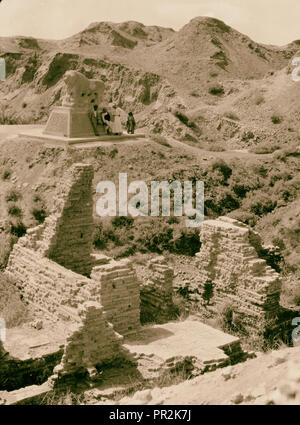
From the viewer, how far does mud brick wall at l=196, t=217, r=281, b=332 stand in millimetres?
12383

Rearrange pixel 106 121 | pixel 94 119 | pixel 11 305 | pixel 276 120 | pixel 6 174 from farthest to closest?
pixel 276 120, pixel 106 121, pixel 94 119, pixel 6 174, pixel 11 305

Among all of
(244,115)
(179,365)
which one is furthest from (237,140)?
(179,365)

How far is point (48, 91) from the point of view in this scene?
156ft

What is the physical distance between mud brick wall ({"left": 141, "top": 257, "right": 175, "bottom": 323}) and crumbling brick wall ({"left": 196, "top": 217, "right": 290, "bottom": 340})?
87 centimetres

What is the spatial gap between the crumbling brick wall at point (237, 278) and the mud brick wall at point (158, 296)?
2.86ft

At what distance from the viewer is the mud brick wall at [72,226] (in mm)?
12680

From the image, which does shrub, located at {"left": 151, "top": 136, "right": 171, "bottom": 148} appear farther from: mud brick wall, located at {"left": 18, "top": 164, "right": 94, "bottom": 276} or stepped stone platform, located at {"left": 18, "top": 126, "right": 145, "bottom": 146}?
mud brick wall, located at {"left": 18, "top": 164, "right": 94, "bottom": 276}

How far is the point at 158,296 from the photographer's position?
13.4m

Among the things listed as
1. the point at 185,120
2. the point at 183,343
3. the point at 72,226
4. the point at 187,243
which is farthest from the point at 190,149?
the point at 183,343

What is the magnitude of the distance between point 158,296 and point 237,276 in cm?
181

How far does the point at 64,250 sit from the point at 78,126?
13.3 metres

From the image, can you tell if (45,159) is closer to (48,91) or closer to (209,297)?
(209,297)

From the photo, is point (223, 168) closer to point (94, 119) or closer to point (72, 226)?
point (94, 119)

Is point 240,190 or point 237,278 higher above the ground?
point 240,190
